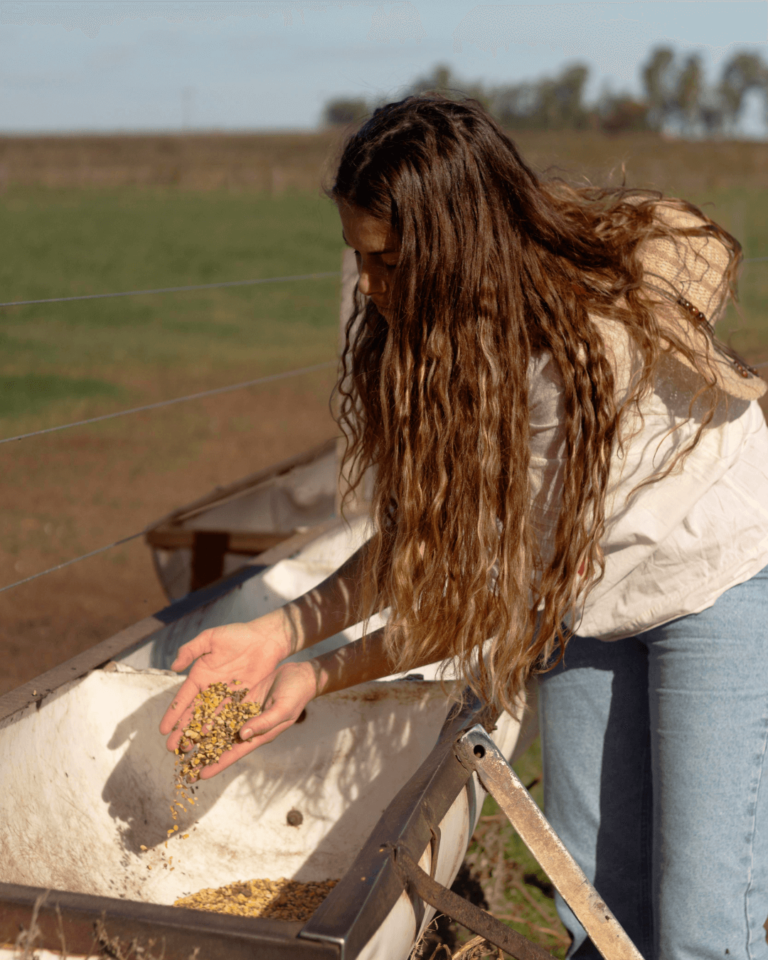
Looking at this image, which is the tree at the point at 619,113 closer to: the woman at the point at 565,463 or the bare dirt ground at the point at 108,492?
the bare dirt ground at the point at 108,492

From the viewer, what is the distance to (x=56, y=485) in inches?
236

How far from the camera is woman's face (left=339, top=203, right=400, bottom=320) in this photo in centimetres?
137

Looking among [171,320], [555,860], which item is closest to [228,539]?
[555,860]

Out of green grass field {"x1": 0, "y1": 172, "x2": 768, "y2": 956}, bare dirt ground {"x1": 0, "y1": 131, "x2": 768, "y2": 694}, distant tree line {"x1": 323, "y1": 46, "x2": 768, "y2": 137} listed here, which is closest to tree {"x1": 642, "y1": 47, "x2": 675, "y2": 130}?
distant tree line {"x1": 323, "y1": 46, "x2": 768, "y2": 137}

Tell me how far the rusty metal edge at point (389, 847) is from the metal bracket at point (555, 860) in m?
0.07

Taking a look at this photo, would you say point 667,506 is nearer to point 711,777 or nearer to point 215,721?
point 711,777

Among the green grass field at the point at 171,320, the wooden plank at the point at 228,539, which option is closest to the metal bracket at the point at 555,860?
the green grass field at the point at 171,320

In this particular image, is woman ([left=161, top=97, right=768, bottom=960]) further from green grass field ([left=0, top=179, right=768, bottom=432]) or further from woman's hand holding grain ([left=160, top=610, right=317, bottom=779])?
green grass field ([left=0, top=179, right=768, bottom=432])

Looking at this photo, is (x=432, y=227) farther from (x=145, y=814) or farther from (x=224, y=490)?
(x=224, y=490)

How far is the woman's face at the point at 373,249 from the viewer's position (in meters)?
1.37

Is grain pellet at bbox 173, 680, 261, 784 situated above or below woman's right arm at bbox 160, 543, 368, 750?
below

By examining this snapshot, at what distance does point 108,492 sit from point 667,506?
16.1ft

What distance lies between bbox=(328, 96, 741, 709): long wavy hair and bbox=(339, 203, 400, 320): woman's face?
0.02m

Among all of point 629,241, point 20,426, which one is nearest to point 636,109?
point 20,426
